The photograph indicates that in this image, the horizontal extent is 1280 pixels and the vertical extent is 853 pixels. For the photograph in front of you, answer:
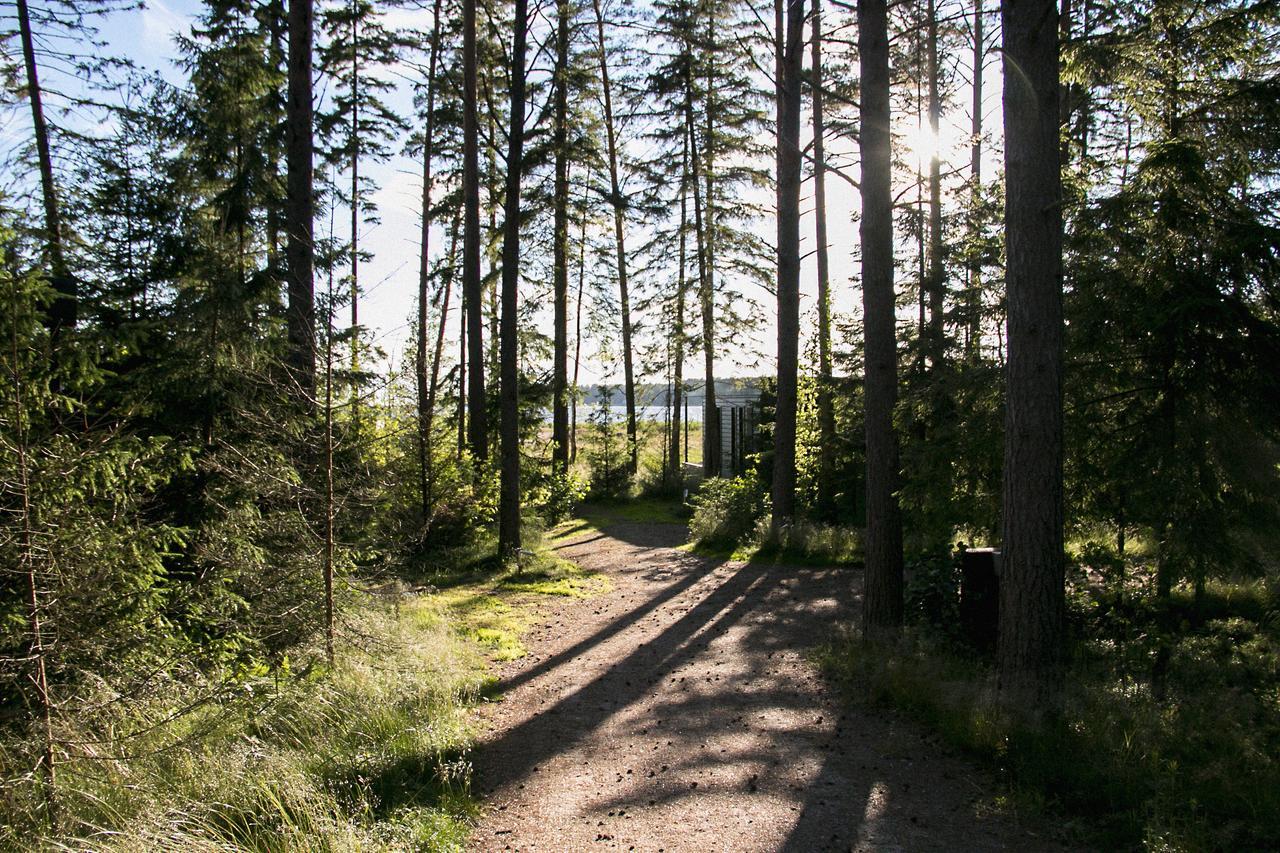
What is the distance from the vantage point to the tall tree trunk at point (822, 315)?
48.4ft

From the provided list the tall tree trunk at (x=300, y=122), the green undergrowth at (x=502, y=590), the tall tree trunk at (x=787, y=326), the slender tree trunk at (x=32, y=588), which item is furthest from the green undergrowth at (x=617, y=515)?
the slender tree trunk at (x=32, y=588)

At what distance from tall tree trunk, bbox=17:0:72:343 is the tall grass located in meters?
2.45

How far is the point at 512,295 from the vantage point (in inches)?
494

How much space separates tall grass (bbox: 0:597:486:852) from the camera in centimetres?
352

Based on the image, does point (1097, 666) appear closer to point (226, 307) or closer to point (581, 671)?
point (581, 671)

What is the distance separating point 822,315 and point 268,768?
15937 mm

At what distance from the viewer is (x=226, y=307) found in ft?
20.3

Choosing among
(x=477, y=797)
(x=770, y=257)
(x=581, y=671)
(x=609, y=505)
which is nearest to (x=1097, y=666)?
(x=581, y=671)

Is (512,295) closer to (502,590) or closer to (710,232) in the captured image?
(502,590)

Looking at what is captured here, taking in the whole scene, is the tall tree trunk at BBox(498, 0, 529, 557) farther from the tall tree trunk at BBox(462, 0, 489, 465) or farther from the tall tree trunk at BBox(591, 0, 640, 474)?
the tall tree trunk at BBox(591, 0, 640, 474)

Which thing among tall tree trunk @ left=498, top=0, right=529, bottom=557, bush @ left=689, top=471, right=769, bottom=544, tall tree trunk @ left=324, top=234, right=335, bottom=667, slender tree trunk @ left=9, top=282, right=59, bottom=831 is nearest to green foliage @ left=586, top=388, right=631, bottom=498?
bush @ left=689, top=471, right=769, bottom=544

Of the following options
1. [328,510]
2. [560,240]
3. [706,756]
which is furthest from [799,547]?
[560,240]

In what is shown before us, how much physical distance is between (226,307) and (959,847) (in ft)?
20.8

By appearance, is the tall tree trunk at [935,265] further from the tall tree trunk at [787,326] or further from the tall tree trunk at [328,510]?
the tall tree trunk at [328,510]
